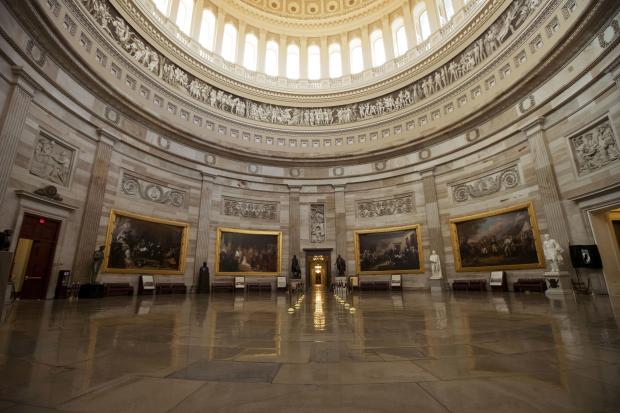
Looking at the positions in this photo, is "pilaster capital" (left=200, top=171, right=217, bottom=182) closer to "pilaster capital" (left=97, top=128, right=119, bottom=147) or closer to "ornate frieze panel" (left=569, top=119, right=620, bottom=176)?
"pilaster capital" (left=97, top=128, right=119, bottom=147)

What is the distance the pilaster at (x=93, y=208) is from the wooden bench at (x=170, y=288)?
11.7ft

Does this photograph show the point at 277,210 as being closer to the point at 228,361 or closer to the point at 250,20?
the point at 250,20

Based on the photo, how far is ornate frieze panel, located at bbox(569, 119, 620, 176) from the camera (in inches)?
426

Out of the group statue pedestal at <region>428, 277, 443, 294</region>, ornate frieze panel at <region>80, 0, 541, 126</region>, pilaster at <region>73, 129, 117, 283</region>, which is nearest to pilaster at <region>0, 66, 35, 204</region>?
pilaster at <region>73, 129, 117, 283</region>

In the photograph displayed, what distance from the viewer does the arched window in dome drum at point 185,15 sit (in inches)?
851

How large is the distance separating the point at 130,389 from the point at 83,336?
2.50 meters

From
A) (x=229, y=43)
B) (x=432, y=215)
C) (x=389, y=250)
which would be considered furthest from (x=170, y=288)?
(x=229, y=43)

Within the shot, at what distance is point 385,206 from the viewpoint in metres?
20.4

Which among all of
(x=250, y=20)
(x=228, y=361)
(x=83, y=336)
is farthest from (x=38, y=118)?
(x=250, y=20)

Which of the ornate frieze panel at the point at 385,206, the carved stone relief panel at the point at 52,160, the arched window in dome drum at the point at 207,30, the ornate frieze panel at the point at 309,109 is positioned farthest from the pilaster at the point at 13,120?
the ornate frieze panel at the point at 385,206

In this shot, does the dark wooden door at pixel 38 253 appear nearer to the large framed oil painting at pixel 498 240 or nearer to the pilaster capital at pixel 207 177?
the pilaster capital at pixel 207 177

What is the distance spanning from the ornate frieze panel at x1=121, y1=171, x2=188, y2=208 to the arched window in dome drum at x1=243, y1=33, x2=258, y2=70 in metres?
13.3

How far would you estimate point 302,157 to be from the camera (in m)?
21.9

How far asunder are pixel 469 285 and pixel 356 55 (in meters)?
20.9
